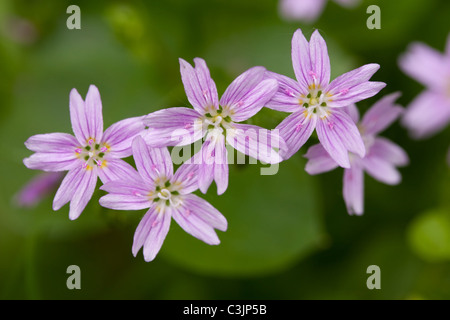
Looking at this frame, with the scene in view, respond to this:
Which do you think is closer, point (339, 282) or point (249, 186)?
point (249, 186)

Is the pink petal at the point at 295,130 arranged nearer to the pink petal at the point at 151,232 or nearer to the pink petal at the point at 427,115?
the pink petal at the point at 151,232

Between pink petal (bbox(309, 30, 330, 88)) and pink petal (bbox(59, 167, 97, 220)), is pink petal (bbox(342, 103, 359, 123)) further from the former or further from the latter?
pink petal (bbox(59, 167, 97, 220))

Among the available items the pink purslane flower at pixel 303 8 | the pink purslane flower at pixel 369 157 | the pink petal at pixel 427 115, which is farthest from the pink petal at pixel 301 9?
the pink purslane flower at pixel 369 157

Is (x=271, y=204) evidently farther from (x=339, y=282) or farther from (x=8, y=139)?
(x=8, y=139)

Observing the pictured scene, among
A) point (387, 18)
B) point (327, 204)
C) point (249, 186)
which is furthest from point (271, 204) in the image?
point (387, 18)

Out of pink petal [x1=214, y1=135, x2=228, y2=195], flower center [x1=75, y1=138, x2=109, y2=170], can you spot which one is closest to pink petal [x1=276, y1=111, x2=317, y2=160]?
pink petal [x1=214, y1=135, x2=228, y2=195]

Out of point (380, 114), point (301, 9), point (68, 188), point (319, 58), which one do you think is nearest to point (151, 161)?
point (68, 188)

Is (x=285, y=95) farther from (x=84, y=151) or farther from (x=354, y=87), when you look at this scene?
(x=84, y=151)
